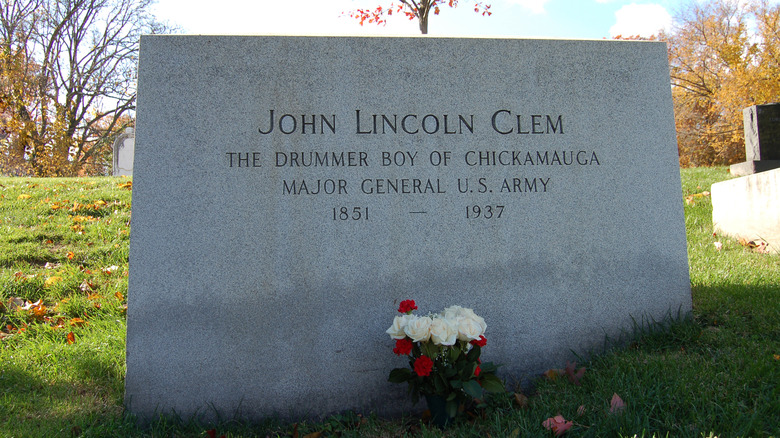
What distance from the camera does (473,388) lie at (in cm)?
251

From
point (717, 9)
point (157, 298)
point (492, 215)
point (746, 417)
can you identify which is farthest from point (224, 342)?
point (717, 9)

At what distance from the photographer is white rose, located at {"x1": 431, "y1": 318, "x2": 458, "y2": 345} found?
2.57 m

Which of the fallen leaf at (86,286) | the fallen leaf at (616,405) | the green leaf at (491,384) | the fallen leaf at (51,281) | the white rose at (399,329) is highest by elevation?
the fallen leaf at (51,281)

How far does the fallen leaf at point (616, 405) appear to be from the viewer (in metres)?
2.37

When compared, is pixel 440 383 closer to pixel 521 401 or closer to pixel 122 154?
pixel 521 401

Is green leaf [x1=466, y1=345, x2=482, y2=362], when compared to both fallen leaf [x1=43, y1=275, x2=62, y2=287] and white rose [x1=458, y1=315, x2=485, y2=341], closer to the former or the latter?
white rose [x1=458, y1=315, x2=485, y2=341]

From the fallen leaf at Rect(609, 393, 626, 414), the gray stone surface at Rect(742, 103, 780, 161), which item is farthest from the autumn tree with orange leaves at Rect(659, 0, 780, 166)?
the fallen leaf at Rect(609, 393, 626, 414)

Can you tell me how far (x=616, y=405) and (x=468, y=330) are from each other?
2.59 ft

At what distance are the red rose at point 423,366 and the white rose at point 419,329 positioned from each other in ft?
0.34

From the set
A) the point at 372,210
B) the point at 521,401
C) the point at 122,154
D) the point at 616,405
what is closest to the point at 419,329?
the point at 521,401

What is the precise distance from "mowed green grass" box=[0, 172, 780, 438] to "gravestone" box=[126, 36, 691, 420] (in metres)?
0.23

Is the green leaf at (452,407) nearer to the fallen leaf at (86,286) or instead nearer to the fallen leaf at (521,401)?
the fallen leaf at (521,401)

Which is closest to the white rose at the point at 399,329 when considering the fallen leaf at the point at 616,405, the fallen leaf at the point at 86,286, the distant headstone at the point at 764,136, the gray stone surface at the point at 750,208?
the fallen leaf at the point at 616,405

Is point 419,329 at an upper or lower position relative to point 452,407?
upper
